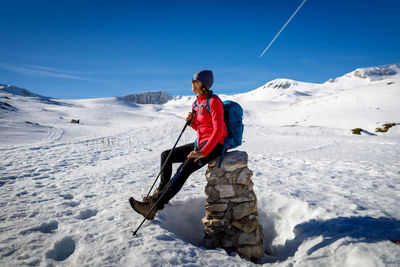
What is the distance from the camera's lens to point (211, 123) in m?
3.54

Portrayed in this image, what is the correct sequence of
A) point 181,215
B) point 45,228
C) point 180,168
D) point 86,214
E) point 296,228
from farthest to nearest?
point 181,215 → point 86,214 → point 296,228 → point 180,168 → point 45,228

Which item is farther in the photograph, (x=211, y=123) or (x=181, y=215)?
(x=181, y=215)

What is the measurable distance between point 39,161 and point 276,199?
904cm

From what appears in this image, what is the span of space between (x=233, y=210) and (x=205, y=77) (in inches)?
92.1

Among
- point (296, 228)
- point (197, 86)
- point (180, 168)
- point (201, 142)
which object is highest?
point (197, 86)

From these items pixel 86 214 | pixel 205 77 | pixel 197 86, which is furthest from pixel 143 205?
pixel 205 77

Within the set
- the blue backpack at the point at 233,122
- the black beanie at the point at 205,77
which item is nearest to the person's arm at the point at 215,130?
the blue backpack at the point at 233,122

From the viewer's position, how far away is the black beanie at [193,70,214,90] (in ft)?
11.8

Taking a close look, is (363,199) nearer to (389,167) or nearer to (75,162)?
(389,167)

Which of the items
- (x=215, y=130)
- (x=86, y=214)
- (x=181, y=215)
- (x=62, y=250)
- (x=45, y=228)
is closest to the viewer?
(x=62, y=250)

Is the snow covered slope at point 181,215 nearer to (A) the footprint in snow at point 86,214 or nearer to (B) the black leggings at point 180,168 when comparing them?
(A) the footprint in snow at point 86,214

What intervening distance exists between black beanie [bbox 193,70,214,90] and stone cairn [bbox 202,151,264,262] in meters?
1.27

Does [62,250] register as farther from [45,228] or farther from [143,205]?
[143,205]

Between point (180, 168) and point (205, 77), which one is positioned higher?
point (205, 77)
